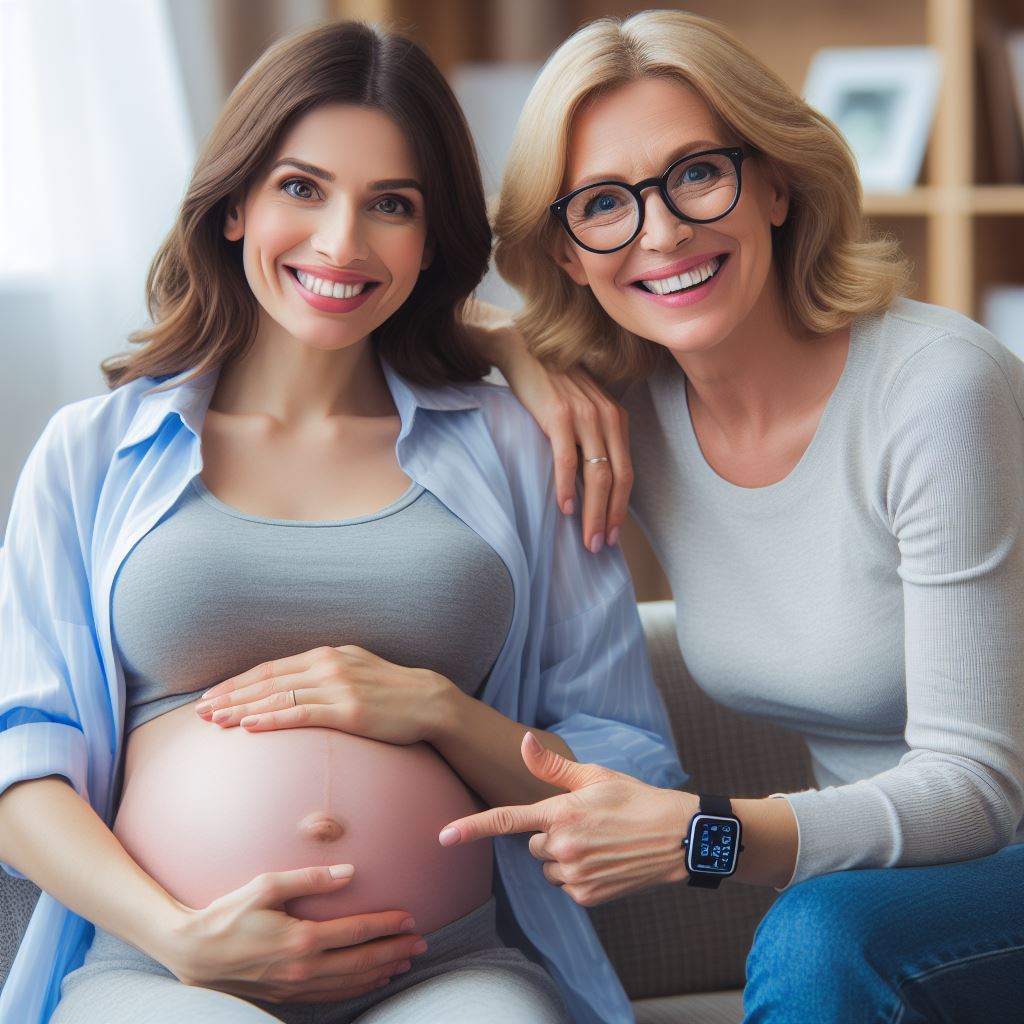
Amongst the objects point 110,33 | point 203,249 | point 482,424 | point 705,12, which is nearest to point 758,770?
point 482,424

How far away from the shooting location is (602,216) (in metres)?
1.35

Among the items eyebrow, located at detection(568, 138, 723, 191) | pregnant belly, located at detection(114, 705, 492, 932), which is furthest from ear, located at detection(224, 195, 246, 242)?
pregnant belly, located at detection(114, 705, 492, 932)

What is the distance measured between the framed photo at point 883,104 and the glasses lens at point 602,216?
1.53m

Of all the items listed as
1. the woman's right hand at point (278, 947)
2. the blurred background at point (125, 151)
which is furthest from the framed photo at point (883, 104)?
the woman's right hand at point (278, 947)

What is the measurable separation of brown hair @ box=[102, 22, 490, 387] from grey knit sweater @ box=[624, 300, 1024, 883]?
0.83 ft

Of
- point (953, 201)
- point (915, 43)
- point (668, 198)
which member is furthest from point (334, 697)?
point (915, 43)

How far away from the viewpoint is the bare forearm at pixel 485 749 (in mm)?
1296

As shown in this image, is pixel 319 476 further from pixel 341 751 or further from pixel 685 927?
pixel 685 927

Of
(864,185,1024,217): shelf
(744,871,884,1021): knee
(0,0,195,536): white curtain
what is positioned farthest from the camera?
(864,185,1024,217): shelf

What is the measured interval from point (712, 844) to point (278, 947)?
381mm

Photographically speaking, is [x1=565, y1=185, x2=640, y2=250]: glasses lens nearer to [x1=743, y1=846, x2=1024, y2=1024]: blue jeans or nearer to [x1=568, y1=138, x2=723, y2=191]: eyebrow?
[x1=568, y1=138, x2=723, y2=191]: eyebrow

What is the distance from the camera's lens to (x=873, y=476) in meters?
1.28

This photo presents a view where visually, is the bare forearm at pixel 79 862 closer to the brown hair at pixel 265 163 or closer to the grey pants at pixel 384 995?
the grey pants at pixel 384 995

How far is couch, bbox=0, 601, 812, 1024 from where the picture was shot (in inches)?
62.2
